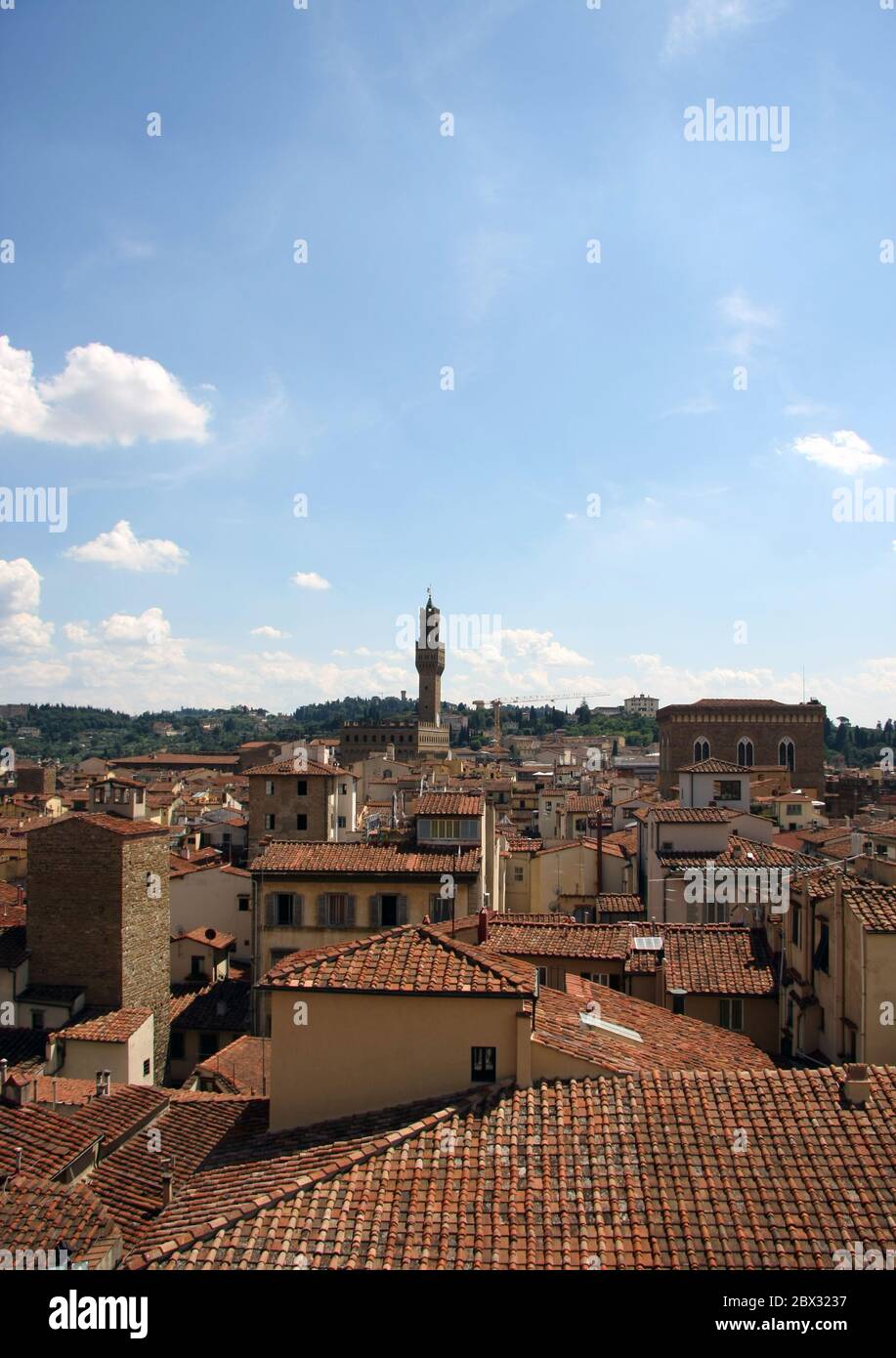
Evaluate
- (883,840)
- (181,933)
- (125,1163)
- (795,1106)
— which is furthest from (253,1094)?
(883,840)

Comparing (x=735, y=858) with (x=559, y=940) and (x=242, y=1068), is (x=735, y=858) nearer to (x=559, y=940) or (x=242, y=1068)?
(x=559, y=940)

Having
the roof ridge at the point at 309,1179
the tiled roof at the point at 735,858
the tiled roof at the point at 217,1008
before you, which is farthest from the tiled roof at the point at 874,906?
the tiled roof at the point at 217,1008

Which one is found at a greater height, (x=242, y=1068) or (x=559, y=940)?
(x=559, y=940)

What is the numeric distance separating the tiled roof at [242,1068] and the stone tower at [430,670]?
137409mm

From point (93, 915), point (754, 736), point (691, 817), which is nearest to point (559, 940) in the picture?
point (691, 817)

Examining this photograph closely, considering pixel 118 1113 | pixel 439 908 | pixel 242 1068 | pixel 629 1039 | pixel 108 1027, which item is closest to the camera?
pixel 629 1039

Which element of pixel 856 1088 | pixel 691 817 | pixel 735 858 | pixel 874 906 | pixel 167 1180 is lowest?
pixel 167 1180

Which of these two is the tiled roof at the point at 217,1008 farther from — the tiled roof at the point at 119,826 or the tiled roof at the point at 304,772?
the tiled roof at the point at 304,772

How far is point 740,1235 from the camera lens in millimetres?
8406

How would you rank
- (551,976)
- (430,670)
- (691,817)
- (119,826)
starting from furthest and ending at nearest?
(430,670)
(119,826)
(691,817)
(551,976)

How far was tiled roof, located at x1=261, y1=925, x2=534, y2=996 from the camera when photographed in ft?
37.6

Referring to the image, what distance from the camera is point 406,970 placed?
11.9m

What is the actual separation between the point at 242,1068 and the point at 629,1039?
1298 cm

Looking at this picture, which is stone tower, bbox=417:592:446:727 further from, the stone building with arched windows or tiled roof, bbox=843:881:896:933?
tiled roof, bbox=843:881:896:933
